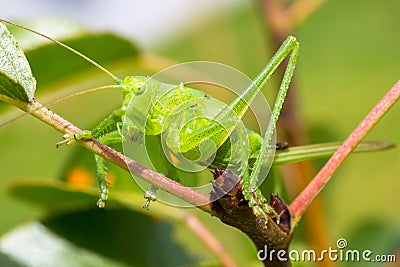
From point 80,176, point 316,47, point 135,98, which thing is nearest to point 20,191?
point 80,176

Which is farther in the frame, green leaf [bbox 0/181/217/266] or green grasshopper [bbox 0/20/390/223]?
green leaf [bbox 0/181/217/266]

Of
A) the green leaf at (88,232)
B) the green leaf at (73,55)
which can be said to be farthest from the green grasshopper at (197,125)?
the green leaf at (73,55)

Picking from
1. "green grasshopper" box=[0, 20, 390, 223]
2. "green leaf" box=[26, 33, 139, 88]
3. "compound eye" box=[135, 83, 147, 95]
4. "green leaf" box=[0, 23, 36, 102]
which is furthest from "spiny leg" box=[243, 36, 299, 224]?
"green leaf" box=[26, 33, 139, 88]

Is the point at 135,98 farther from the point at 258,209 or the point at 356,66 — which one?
the point at 356,66

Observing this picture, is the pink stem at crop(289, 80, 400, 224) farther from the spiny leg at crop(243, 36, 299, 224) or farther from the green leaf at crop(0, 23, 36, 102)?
the green leaf at crop(0, 23, 36, 102)

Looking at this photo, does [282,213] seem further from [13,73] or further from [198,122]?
[13,73]

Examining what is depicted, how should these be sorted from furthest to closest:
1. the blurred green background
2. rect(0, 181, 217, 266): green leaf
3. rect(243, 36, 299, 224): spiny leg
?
the blurred green background, rect(0, 181, 217, 266): green leaf, rect(243, 36, 299, 224): spiny leg

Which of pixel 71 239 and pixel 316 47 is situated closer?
pixel 71 239
